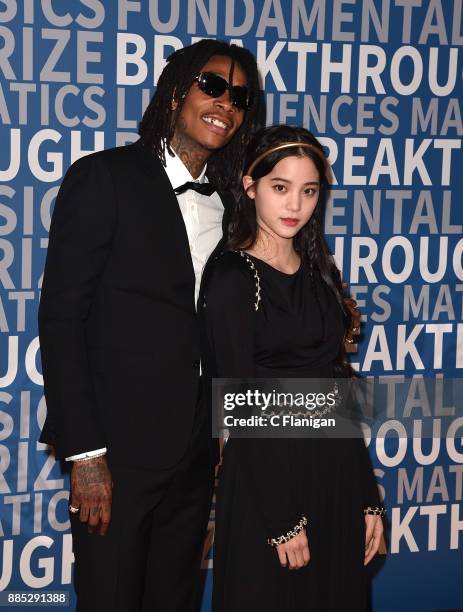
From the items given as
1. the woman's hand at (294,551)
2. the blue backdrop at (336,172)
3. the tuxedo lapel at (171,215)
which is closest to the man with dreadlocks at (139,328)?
the tuxedo lapel at (171,215)

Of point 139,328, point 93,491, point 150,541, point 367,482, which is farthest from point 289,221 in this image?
point 150,541

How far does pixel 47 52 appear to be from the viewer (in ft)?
9.46

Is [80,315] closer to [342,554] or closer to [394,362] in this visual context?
[342,554]

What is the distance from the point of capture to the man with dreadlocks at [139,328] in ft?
7.16

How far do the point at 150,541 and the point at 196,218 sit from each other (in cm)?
100

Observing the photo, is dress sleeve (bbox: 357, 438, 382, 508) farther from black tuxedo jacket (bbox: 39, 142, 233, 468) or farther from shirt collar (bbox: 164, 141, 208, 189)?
shirt collar (bbox: 164, 141, 208, 189)

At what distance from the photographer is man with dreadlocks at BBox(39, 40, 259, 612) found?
2182 millimetres

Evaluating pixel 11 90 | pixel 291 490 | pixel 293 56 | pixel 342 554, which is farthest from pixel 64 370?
pixel 293 56

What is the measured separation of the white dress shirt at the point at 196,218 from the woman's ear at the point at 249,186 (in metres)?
0.17

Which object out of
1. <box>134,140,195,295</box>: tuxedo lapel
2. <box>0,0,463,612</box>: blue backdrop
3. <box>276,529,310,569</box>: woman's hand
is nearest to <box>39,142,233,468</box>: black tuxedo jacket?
<box>134,140,195,295</box>: tuxedo lapel

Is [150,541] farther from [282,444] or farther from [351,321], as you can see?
[351,321]

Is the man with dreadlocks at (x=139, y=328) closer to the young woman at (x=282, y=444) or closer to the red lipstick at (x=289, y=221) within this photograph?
the young woman at (x=282, y=444)

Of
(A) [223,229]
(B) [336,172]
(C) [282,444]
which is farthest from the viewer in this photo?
(B) [336,172]

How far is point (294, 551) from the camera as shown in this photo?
7.00ft
